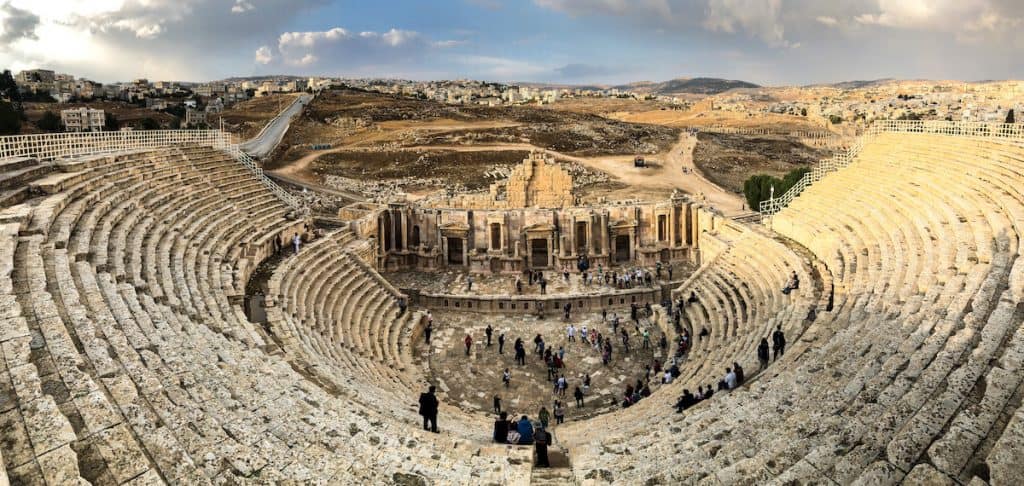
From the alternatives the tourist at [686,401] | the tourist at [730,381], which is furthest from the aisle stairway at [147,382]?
the tourist at [730,381]

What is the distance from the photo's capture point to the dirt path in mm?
51188

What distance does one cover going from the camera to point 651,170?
61.7 metres

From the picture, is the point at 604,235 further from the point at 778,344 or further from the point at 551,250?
the point at 778,344

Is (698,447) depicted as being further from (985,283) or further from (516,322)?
(516,322)

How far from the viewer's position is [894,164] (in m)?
24.2

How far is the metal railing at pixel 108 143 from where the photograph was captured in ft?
68.0

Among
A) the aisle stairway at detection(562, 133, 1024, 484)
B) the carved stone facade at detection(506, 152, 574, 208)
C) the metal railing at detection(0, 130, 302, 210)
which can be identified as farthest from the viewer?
the carved stone facade at detection(506, 152, 574, 208)

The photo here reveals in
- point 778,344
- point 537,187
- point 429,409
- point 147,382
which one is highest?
point 537,187

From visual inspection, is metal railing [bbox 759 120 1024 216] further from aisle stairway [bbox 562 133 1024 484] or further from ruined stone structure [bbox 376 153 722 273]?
ruined stone structure [bbox 376 153 722 273]

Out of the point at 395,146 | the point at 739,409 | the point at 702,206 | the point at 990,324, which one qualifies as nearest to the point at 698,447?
the point at 739,409

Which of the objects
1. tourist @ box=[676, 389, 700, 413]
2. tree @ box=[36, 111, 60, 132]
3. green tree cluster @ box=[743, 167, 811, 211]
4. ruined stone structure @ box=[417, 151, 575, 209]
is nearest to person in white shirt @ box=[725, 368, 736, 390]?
tourist @ box=[676, 389, 700, 413]

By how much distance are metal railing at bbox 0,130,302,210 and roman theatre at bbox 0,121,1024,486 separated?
16 centimetres

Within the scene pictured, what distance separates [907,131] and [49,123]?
225 feet

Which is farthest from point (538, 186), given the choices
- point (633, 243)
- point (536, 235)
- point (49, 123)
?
point (49, 123)
